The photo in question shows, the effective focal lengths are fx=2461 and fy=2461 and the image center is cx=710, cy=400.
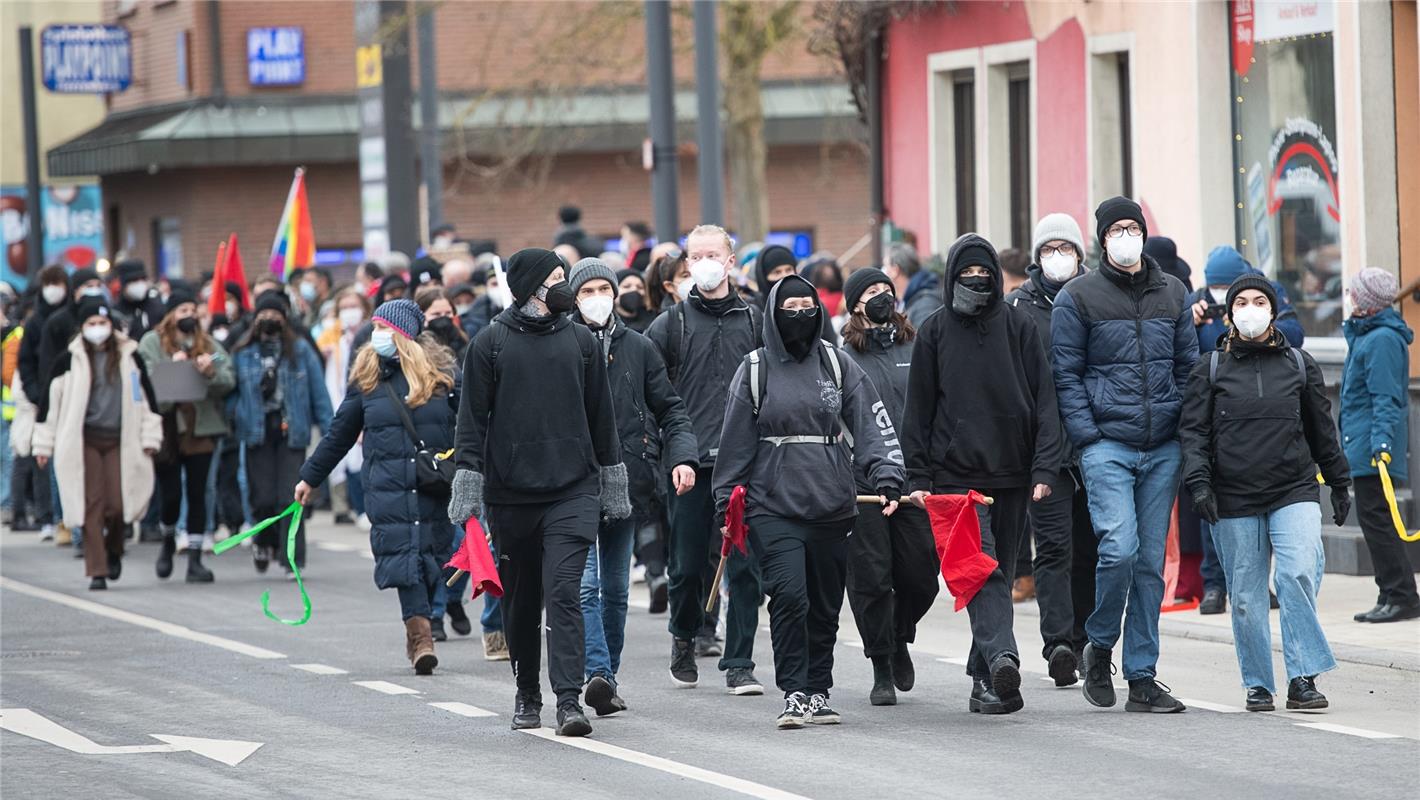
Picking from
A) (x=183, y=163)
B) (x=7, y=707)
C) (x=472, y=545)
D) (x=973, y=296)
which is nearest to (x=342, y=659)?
(x=7, y=707)

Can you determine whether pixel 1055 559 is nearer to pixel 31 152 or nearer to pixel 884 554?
pixel 884 554

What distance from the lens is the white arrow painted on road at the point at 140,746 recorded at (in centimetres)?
970

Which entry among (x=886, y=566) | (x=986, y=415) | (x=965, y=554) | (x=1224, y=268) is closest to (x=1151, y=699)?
(x=965, y=554)

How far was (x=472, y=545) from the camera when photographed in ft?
32.7

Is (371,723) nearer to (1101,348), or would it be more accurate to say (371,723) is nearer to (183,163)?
(1101,348)

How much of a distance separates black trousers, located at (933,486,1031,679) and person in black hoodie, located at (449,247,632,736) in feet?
5.07

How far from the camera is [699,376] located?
11.8 m

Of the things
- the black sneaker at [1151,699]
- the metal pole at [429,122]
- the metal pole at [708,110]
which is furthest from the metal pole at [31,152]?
the black sneaker at [1151,699]

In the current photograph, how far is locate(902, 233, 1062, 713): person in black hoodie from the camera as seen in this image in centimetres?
1014

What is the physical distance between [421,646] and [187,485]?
5.46 metres

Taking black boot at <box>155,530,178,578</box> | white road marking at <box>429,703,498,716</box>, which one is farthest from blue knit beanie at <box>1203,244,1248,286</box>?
black boot at <box>155,530,178,578</box>

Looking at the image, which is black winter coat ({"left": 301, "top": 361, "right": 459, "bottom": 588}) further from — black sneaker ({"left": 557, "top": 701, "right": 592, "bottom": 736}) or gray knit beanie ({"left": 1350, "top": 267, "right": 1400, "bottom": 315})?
gray knit beanie ({"left": 1350, "top": 267, "right": 1400, "bottom": 315})

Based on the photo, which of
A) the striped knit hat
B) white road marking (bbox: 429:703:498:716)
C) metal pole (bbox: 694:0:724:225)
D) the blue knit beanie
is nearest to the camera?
white road marking (bbox: 429:703:498:716)

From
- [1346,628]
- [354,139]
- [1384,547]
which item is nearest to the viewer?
[1346,628]
